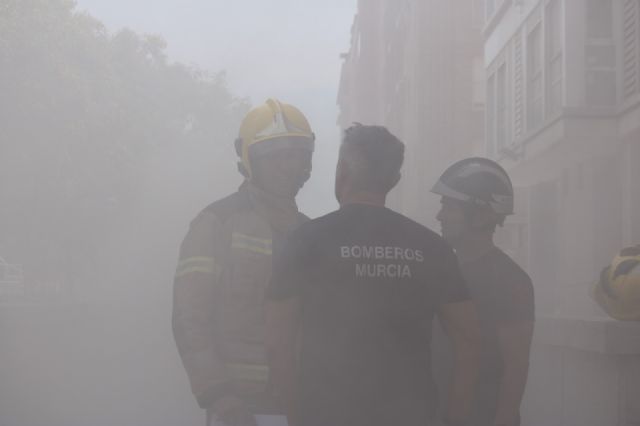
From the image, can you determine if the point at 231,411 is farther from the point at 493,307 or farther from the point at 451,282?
the point at 493,307

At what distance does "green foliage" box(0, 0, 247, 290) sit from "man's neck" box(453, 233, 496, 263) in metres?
30.6

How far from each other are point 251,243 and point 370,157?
2.06 ft

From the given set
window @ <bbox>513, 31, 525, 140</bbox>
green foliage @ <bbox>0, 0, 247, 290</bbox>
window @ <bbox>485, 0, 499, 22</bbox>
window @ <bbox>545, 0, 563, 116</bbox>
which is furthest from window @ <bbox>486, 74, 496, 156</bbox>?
green foliage @ <bbox>0, 0, 247, 290</bbox>

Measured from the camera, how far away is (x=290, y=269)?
9.95 feet

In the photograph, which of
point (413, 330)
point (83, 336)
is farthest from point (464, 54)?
point (413, 330)

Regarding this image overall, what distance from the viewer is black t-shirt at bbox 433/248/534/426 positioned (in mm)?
3760

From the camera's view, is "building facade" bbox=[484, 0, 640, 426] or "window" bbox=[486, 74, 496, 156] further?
"window" bbox=[486, 74, 496, 156]

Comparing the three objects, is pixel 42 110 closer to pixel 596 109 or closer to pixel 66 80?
pixel 66 80

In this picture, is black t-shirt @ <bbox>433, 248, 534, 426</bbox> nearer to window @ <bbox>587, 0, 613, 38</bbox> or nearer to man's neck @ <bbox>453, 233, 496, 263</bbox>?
man's neck @ <bbox>453, 233, 496, 263</bbox>

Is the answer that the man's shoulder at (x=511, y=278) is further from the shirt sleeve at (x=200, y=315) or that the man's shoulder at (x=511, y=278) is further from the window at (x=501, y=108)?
the window at (x=501, y=108)

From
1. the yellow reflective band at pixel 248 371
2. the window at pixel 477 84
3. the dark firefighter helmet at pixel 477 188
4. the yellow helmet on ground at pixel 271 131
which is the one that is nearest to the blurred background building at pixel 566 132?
the dark firefighter helmet at pixel 477 188

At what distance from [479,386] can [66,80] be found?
3293cm

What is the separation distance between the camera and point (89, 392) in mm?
14164

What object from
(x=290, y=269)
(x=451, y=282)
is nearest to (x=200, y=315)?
(x=290, y=269)
